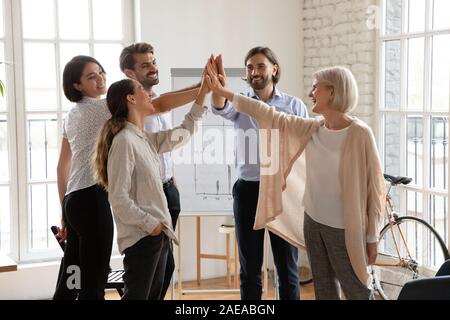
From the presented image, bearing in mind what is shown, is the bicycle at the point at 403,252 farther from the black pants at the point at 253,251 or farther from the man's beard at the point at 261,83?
the man's beard at the point at 261,83

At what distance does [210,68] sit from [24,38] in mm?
1946

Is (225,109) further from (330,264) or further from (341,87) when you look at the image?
(330,264)

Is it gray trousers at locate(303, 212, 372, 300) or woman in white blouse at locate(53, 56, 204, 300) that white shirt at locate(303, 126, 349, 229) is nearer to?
gray trousers at locate(303, 212, 372, 300)

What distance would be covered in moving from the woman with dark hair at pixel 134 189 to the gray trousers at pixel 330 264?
0.64 metres

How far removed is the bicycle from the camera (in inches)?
171

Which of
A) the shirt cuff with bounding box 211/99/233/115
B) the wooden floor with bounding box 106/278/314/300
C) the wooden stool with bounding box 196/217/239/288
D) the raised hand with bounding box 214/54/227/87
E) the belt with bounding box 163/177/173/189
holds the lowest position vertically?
the wooden floor with bounding box 106/278/314/300

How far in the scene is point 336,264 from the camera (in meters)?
2.94

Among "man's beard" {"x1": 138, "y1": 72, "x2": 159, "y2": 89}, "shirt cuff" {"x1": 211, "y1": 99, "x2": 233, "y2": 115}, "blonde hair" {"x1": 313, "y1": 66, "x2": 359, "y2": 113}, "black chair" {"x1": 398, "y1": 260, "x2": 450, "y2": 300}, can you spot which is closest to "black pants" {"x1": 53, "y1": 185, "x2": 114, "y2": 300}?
"man's beard" {"x1": 138, "y1": 72, "x2": 159, "y2": 89}

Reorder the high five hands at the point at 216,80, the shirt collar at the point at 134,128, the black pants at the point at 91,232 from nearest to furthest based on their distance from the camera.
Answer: the shirt collar at the point at 134,128 < the black pants at the point at 91,232 < the high five hands at the point at 216,80

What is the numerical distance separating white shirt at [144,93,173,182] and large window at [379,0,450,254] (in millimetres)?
1801

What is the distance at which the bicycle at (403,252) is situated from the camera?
4344 mm

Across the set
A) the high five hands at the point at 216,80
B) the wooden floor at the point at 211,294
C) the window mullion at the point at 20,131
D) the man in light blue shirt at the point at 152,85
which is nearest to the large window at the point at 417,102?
the wooden floor at the point at 211,294

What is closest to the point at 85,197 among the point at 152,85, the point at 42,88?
the point at 152,85
